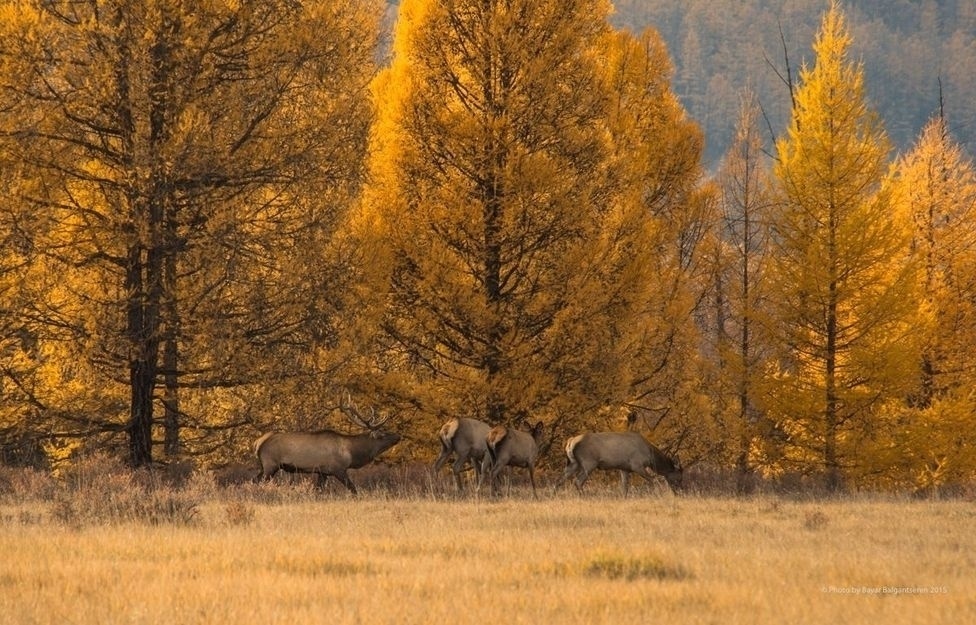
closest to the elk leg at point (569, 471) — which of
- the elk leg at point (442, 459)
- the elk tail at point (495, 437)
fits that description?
the elk tail at point (495, 437)

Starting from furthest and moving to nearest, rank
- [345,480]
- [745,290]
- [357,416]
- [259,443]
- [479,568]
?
[745,290], [357,416], [345,480], [259,443], [479,568]

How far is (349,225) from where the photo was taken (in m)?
16.8

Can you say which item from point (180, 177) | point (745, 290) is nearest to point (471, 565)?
point (180, 177)

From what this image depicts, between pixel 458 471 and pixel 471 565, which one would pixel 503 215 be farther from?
pixel 471 565

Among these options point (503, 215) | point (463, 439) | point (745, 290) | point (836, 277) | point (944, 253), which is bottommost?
point (463, 439)

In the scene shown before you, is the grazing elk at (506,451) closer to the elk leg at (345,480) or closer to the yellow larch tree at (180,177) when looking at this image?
the elk leg at (345,480)

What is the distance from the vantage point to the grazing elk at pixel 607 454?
17.8 m

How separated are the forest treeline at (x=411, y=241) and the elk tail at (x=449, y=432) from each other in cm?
119

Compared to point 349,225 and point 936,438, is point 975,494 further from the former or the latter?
point 349,225

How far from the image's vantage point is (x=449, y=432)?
16.7 m

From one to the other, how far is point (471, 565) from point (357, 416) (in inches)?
361

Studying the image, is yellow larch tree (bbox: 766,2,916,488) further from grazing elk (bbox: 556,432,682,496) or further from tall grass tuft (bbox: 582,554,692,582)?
tall grass tuft (bbox: 582,554,692,582)

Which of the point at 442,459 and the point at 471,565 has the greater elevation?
the point at 442,459

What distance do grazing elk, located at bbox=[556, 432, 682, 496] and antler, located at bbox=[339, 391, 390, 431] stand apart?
9.86 ft
